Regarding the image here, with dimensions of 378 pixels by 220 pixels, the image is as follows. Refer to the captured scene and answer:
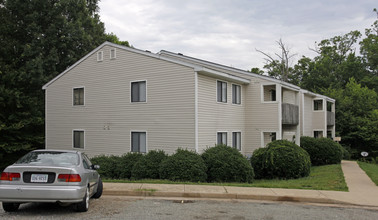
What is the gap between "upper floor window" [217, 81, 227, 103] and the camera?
18797mm

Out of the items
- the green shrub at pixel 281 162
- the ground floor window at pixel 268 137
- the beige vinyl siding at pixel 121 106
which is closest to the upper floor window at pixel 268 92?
the ground floor window at pixel 268 137

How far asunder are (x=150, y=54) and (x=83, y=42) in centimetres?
1369

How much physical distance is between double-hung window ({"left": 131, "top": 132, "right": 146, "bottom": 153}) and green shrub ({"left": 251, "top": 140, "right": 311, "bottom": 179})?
576 centimetres

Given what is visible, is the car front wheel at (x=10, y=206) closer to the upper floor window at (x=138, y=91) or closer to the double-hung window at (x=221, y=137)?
the upper floor window at (x=138, y=91)

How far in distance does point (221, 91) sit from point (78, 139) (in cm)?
922

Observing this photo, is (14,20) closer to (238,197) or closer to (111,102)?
(111,102)

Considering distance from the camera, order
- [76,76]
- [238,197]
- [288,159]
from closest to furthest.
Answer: [238,197], [288,159], [76,76]

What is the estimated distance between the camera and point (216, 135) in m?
18.2

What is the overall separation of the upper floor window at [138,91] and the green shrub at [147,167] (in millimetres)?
4433

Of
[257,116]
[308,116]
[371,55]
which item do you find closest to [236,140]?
[257,116]

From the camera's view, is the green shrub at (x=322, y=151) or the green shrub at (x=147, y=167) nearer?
the green shrub at (x=147, y=167)

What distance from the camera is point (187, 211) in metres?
8.06

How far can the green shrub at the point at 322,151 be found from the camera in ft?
76.1

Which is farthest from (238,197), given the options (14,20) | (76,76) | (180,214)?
(14,20)
